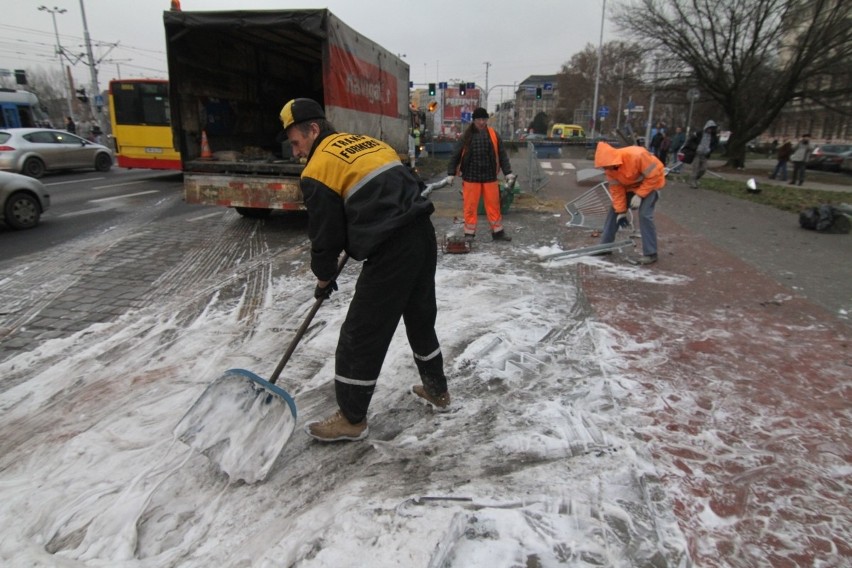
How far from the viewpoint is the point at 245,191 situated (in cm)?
782

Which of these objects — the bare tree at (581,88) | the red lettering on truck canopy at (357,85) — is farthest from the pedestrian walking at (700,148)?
the bare tree at (581,88)

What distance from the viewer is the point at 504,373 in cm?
355

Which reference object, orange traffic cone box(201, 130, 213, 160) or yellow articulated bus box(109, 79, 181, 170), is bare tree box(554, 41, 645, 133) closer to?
yellow articulated bus box(109, 79, 181, 170)

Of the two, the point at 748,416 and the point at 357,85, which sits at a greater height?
the point at 357,85

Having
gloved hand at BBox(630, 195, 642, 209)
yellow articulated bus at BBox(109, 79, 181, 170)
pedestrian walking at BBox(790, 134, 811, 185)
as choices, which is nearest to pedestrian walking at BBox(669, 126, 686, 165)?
pedestrian walking at BBox(790, 134, 811, 185)

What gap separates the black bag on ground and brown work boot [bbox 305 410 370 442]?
8634mm

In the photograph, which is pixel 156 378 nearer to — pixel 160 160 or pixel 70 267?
pixel 70 267

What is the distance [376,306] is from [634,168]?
4.43 meters

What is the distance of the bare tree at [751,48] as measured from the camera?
19186 mm

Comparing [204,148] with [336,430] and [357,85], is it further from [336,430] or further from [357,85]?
[336,430]

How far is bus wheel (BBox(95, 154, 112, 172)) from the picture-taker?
17509mm

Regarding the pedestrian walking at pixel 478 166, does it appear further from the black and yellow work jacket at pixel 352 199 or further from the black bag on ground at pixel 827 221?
the black bag on ground at pixel 827 221

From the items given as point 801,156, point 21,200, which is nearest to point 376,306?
point 21,200

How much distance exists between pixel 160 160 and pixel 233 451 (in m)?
14.4
